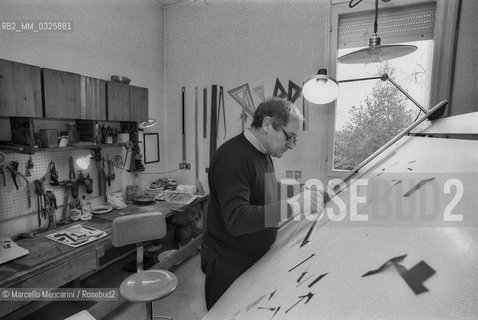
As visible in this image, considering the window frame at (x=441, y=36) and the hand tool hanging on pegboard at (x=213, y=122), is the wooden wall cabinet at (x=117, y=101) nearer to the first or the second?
the hand tool hanging on pegboard at (x=213, y=122)

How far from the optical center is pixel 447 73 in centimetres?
207

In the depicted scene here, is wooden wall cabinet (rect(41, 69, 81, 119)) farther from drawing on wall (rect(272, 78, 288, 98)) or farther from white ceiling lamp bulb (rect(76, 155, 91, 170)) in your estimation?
drawing on wall (rect(272, 78, 288, 98))

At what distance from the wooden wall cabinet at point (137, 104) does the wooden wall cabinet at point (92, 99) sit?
0.29 meters

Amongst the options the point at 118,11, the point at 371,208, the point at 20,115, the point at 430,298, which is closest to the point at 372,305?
the point at 430,298

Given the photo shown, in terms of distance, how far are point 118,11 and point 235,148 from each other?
2.42 metres

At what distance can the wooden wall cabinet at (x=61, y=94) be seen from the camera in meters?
1.85

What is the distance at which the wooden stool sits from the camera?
1482mm

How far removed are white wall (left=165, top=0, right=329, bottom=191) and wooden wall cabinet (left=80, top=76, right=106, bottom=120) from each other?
3.57ft

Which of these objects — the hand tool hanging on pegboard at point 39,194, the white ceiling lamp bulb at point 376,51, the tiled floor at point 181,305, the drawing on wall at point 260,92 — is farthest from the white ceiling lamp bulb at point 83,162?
the white ceiling lamp bulb at point 376,51

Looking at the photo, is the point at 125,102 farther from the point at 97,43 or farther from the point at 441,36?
the point at 441,36

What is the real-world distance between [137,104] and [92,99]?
49 cm

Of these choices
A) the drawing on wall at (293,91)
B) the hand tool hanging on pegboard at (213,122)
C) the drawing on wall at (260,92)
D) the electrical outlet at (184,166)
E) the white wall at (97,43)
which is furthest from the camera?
the electrical outlet at (184,166)

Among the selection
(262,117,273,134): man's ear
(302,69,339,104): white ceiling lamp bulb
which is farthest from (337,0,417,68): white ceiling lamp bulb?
(262,117,273,134): man's ear

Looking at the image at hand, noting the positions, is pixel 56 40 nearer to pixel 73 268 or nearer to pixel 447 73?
pixel 73 268
